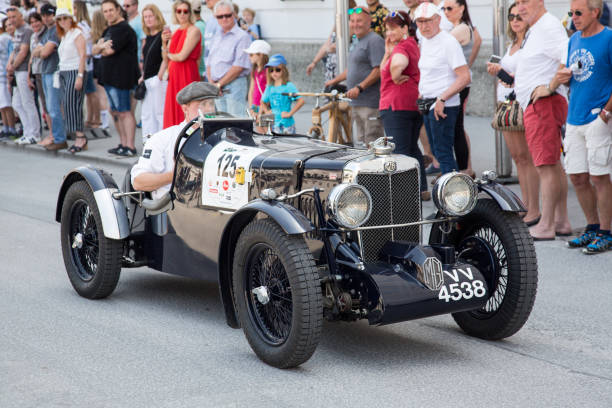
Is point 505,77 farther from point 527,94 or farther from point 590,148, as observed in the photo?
point 590,148

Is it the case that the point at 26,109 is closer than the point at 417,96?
No

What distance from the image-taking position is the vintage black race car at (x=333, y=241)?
4594 mm

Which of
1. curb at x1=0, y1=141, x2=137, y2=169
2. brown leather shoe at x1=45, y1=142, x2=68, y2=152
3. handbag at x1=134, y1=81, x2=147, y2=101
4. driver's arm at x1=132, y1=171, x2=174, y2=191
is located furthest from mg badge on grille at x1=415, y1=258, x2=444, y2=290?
brown leather shoe at x1=45, y1=142, x2=68, y2=152

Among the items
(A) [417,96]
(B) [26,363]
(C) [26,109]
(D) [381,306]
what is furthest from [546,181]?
(C) [26,109]

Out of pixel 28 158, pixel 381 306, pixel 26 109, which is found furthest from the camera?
pixel 26 109

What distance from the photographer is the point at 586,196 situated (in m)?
7.52

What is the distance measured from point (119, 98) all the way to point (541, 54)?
699 centimetres

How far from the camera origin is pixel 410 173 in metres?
4.98

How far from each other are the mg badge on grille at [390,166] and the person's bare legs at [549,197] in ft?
10.5

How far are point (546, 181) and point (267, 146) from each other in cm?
311

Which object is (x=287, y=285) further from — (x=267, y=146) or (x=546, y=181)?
(x=546, y=181)

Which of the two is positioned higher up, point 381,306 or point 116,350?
point 381,306

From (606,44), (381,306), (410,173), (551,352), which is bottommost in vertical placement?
(551,352)

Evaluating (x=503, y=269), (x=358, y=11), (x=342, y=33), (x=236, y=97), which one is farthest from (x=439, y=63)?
(x=503, y=269)
